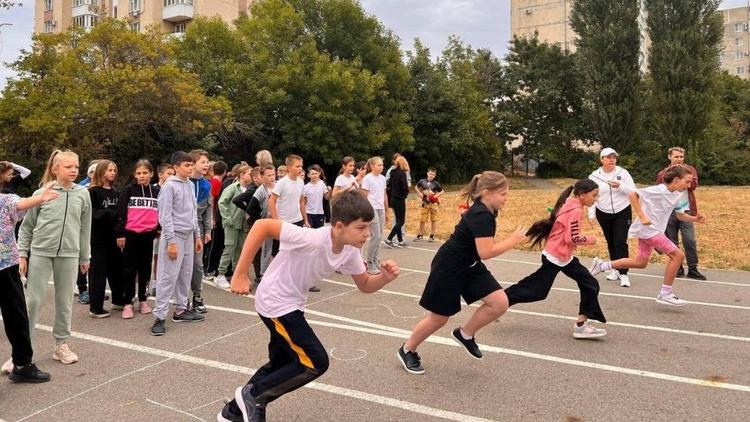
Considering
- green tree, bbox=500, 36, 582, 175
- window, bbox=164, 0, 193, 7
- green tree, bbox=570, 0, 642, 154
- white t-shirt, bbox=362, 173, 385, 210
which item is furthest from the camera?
window, bbox=164, 0, 193, 7

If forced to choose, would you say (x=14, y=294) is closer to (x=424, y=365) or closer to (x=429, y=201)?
(x=424, y=365)

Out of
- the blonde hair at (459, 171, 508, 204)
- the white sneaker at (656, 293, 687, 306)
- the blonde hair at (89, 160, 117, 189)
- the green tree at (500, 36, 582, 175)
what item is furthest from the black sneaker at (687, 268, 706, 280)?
the green tree at (500, 36, 582, 175)

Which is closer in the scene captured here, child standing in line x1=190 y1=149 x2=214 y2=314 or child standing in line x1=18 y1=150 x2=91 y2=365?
child standing in line x1=18 y1=150 x2=91 y2=365

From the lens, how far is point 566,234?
559 cm

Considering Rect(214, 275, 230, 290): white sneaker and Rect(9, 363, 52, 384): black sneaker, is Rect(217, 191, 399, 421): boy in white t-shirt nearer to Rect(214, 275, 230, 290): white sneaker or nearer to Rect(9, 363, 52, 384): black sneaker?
Rect(9, 363, 52, 384): black sneaker

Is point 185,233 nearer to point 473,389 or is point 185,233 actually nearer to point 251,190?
point 251,190

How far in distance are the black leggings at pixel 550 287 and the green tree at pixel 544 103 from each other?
131 ft

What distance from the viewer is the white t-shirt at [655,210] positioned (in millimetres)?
6918

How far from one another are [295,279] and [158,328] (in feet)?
9.64

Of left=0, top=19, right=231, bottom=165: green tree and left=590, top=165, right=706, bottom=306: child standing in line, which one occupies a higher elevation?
left=0, top=19, right=231, bottom=165: green tree

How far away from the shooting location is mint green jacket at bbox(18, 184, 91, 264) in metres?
4.91

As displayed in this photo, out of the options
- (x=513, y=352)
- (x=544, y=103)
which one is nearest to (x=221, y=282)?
(x=513, y=352)

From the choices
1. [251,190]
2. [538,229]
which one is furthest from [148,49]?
[538,229]

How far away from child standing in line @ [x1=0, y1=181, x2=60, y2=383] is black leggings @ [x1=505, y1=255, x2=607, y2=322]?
4.05 m
